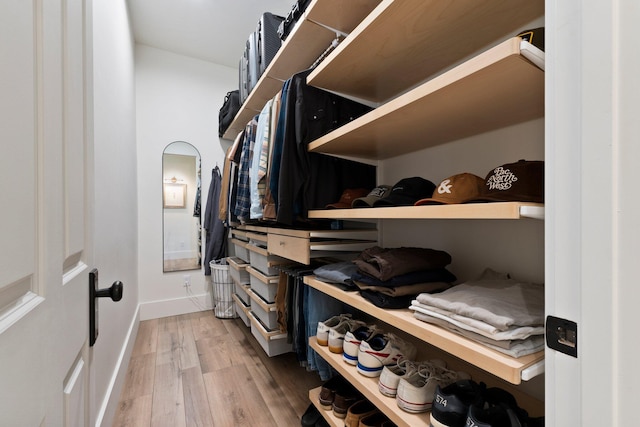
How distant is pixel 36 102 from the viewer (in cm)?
35

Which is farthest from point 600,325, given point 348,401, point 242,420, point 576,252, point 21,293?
point 242,420

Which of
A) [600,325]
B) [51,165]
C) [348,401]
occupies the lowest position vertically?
[348,401]

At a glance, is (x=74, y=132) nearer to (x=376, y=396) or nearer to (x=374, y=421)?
(x=376, y=396)

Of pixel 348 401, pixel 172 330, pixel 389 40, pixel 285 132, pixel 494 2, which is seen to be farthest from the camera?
pixel 172 330

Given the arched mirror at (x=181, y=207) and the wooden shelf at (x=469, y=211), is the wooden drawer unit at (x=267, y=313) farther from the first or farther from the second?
the arched mirror at (x=181, y=207)

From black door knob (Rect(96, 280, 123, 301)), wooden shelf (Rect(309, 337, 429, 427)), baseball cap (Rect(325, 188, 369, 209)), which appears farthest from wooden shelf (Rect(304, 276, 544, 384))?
black door knob (Rect(96, 280, 123, 301))

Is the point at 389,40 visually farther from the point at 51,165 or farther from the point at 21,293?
the point at 21,293

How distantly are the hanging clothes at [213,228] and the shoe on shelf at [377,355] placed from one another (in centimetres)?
228

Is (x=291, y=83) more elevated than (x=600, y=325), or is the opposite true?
(x=291, y=83)

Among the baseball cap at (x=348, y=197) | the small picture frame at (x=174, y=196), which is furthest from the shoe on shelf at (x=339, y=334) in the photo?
the small picture frame at (x=174, y=196)

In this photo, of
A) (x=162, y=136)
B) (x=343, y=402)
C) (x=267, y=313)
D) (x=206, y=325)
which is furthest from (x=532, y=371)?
(x=162, y=136)

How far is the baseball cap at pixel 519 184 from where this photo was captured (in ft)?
1.86

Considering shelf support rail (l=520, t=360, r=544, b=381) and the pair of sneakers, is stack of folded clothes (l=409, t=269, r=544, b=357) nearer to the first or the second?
shelf support rail (l=520, t=360, r=544, b=381)

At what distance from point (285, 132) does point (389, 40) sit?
0.53 m
